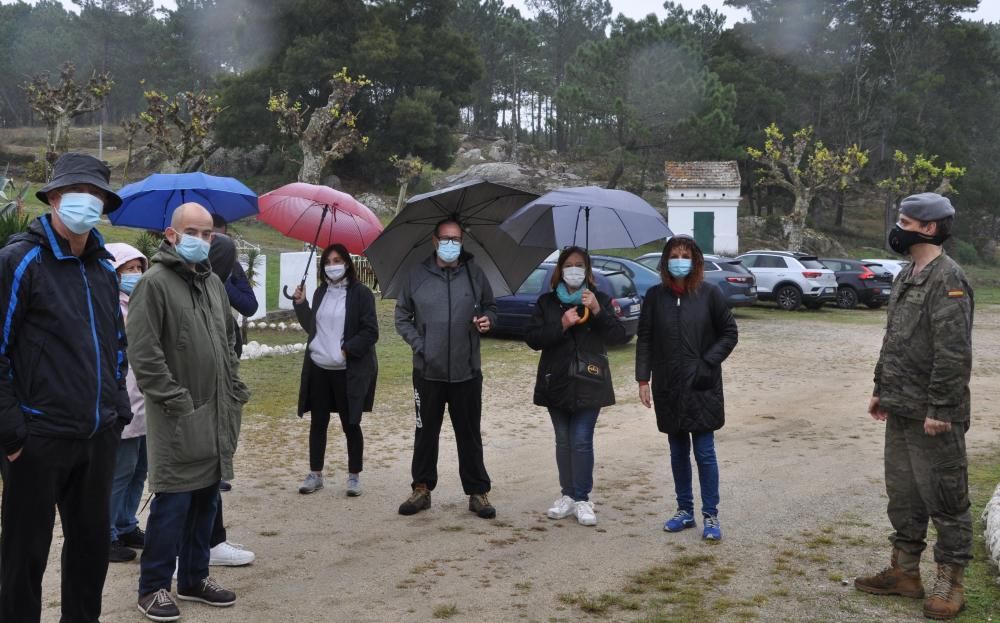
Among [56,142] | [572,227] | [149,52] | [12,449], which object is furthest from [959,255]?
[149,52]

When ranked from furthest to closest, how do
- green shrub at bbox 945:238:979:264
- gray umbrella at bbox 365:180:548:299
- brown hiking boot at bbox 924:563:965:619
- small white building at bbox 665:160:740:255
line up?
1. green shrub at bbox 945:238:979:264
2. small white building at bbox 665:160:740:255
3. gray umbrella at bbox 365:180:548:299
4. brown hiking boot at bbox 924:563:965:619

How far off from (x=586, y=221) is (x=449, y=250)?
3.04 ft

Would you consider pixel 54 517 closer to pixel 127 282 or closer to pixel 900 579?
pixel 127 282

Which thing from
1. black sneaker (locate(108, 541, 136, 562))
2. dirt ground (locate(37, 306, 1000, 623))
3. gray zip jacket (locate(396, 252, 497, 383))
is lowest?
dirt ground (locate(37, 306, 1000, 623))

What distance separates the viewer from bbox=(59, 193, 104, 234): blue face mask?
11.6 feet

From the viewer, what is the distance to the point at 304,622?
4.18m

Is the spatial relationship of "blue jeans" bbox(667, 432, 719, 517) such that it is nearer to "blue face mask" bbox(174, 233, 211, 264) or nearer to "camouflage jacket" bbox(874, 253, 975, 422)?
"camouflage jacket" bbox(874, 253, 975, 422)

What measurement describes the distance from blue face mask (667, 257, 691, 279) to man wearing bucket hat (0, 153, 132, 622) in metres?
3.27

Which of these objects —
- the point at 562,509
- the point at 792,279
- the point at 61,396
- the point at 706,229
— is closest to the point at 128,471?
the point at 61,396

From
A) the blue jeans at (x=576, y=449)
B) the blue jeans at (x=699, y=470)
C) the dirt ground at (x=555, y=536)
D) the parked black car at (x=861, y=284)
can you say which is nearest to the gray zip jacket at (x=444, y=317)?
the blue jeans at (x=576, y=449)

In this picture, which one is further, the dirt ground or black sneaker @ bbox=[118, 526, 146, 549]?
black sneaker @ bbox=[118, 526, 146, 549]

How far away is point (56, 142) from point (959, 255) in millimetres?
40825

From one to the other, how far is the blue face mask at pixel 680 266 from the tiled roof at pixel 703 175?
33701mm

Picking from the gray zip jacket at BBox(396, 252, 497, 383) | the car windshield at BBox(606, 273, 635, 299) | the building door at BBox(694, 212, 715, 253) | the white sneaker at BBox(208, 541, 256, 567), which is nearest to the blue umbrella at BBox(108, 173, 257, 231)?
the gray zip jacket at BBox(396, 252, 497, 383)
